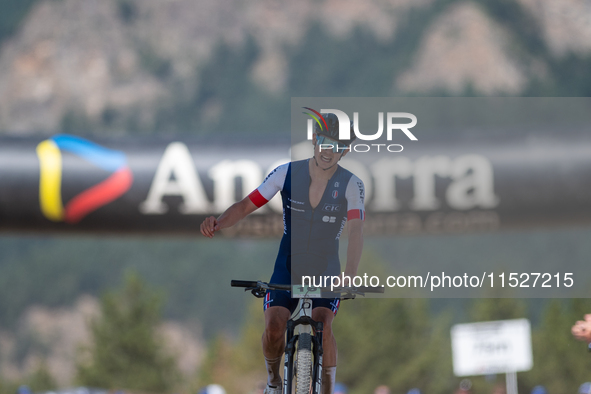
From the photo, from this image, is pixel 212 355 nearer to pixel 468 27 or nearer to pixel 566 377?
pixel 566 377

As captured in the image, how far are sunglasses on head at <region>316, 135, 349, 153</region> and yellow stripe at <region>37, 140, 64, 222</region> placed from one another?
633 centimetres

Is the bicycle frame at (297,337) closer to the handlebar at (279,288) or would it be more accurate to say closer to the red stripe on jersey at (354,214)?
the handlebar at (279,288)

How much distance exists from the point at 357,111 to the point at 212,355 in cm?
5457

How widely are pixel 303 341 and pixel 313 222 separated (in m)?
1.19

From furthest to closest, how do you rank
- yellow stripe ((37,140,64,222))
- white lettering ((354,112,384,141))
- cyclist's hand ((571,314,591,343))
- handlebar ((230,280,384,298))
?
yellow stripe ((37,140,64,222)) < white lettering ((354,112,384,141)) < cyclist's hand ((571,314,591,343)) < handlebar ((230,280,384,298))

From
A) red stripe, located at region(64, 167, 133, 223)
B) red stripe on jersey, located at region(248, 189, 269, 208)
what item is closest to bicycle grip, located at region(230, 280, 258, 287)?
red stripe on jersey, located at region(248, 189, 269, 208)

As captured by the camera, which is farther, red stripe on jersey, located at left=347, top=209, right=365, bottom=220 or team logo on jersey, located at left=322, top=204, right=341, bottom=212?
team logo on jersey, located at left=322, top=204, right=341, bottom=212

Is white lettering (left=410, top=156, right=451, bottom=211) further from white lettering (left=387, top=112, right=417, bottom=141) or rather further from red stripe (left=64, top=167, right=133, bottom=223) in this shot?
red stripe (left=64, top=167, right=133, bottom=223)

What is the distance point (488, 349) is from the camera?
18703mm

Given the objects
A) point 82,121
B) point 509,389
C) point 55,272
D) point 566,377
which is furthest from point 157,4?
point 509,389

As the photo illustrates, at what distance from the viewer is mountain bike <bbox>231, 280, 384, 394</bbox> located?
6789 millimetres

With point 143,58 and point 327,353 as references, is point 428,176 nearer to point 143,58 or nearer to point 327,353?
point 327,353

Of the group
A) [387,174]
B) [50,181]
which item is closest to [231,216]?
[387,174]

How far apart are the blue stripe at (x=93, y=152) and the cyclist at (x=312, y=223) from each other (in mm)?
5400
